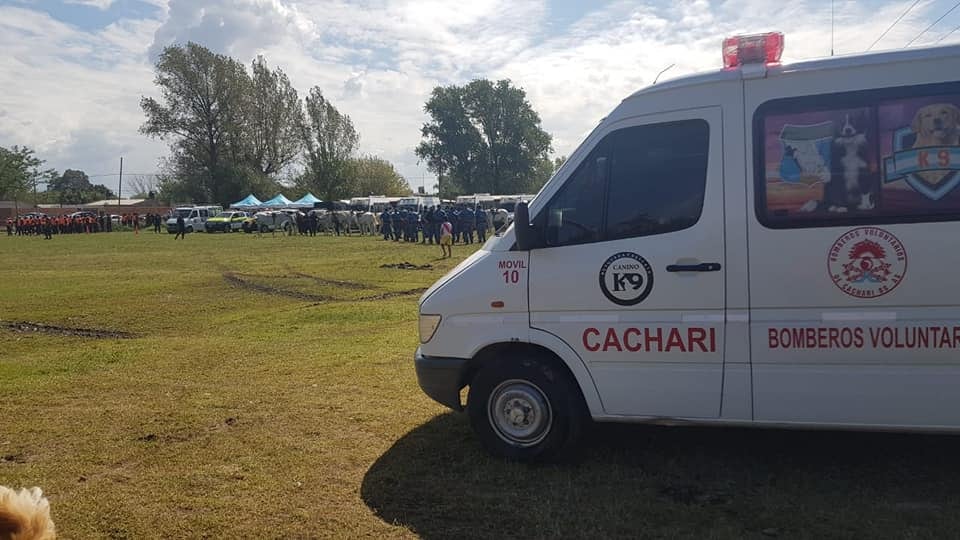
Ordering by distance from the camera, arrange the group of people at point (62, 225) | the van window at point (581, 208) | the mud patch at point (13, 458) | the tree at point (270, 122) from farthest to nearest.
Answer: the tree at point (270, 122)
the group of people at point (62, 225)
the mud patch at point (13, 458)
the van window at point (581, 208)

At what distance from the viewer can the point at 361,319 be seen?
39.7 ft

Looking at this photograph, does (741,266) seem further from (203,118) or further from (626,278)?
(203,118)

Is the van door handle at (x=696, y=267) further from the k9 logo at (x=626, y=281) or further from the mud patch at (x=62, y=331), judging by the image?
the mud patch at (x=62, y=331)

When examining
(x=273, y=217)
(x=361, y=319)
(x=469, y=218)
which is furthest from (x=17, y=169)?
(x=361, y=319)

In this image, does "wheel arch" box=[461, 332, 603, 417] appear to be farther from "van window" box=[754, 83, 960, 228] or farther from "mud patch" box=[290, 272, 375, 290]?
"mud patch" box=[290, 272, 375, 290]

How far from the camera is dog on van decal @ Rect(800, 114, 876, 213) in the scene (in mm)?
4379

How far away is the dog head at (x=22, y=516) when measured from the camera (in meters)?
2.95

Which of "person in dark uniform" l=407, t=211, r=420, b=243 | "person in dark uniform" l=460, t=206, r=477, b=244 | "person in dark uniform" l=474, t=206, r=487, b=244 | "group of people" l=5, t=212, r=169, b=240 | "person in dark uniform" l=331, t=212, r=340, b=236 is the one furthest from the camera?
"group of people" l=5, t=212, r=169, b=240

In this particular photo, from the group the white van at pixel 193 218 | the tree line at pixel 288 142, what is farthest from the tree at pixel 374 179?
the white van at pixel 193 218

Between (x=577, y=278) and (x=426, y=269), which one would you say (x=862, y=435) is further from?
(x=426, y=269)

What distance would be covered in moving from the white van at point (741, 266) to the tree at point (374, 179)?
7330cm

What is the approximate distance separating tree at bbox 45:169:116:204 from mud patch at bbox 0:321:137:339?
9902cm

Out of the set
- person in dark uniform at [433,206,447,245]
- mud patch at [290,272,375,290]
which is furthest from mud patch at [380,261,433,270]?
person in dark uniform at [433,206,447,245]

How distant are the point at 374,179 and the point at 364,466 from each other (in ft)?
268
